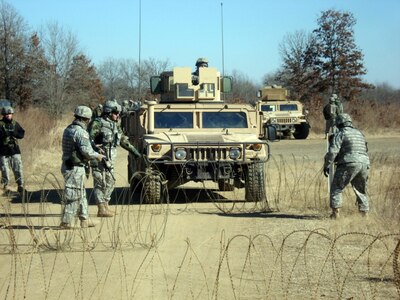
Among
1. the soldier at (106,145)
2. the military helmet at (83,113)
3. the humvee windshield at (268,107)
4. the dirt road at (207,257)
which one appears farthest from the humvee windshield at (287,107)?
the military helmet at (83,113)

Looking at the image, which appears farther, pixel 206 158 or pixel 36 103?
pixel 36 103

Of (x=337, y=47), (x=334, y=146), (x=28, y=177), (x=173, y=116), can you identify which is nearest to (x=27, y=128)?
(x=28, y=177)

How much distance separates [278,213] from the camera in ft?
33.0

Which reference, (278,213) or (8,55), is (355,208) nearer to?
(278,213)

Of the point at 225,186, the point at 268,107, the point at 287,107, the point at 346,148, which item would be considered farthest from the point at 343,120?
the point at 287,107

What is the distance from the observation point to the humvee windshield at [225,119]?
12.2m

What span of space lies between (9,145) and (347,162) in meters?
6.36

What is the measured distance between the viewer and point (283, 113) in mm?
31203

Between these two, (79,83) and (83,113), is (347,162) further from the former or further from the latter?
(79,83)

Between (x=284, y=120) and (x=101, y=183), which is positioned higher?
(x=284, y=120)

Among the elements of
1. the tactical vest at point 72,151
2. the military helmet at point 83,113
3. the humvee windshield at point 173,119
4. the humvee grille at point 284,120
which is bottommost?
the tactical vest at point 72,151

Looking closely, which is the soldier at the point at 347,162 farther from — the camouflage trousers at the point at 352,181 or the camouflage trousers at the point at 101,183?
the camouflage trousers at the point at 101,183

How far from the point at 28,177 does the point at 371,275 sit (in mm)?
10558

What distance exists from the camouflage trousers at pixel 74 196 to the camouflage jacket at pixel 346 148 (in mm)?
3149
